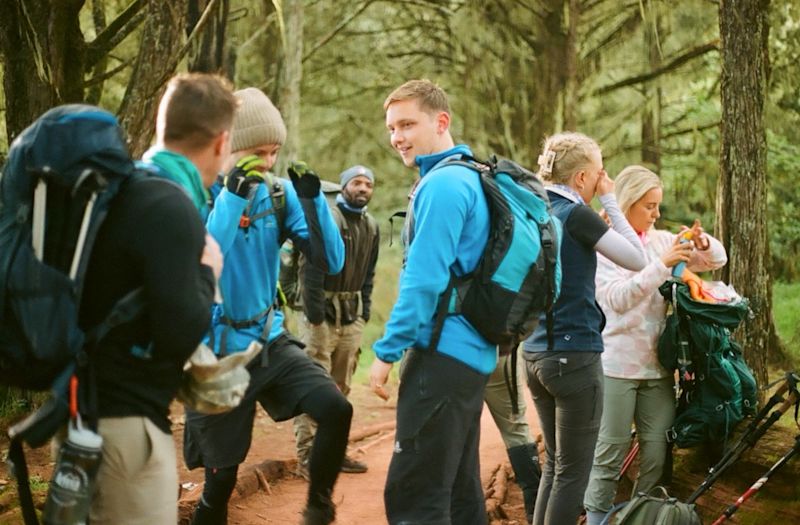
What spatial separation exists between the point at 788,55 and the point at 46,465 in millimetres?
9606

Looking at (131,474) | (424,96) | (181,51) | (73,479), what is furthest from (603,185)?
(181,51)

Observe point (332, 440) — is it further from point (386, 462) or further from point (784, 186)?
point (784, 186)

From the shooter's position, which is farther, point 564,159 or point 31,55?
point 31,55

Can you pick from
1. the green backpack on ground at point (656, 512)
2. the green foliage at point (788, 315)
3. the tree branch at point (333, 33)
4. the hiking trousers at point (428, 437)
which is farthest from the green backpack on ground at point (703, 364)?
the tree branch at point (333, 33)

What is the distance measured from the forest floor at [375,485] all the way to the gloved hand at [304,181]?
7.05 feet

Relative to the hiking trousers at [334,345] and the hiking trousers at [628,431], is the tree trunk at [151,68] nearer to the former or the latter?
the hiking trousers at [334,345]

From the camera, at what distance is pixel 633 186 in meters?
5.41

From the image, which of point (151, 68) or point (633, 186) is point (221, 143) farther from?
point (151, 68)

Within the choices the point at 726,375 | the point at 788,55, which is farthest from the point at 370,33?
the point at 726,375

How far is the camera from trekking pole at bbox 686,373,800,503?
495 centimetres

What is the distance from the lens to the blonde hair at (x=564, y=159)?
464 centimetres

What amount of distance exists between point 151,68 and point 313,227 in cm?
384

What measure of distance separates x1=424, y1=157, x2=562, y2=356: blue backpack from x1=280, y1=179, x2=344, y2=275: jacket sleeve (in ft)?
3.34

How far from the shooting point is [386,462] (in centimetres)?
800
